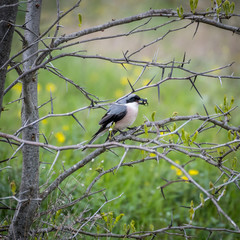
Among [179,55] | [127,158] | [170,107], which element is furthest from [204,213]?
[179,55]

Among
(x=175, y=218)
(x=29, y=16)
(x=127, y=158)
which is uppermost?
(x=29, y=16)

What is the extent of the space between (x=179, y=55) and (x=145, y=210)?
579 centimetres

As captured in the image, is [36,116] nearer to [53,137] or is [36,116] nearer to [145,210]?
[145,210]

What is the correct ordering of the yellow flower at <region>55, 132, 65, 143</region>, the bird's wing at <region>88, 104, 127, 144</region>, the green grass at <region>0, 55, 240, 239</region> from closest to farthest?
the green grass at <region>0, 55, 240, 239</region> < the bird's wing at <region>88, 104, 127, 144</region> < the yellow flower at <region>55, 132, 65, 143</region>

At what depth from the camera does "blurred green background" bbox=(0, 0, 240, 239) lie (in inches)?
154

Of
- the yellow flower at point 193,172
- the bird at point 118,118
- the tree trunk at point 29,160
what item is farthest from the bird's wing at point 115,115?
the tree trunk at point 29,160

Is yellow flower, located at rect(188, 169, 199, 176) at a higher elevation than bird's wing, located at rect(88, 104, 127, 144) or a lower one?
lower

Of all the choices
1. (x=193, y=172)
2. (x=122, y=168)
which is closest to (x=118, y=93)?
(x=122, y=168)

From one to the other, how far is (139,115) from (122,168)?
170cm

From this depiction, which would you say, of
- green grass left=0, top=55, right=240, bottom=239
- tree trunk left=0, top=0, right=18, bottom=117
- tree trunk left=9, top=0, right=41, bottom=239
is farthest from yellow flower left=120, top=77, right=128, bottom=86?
tree trunk left=0, top=0, right=18, bottom=117

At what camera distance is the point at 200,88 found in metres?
8.02

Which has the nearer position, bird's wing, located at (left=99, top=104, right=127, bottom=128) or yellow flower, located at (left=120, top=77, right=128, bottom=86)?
bird's wing, located at (left=99, top=104, right=127, bottom=128)

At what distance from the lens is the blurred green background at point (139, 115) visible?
3.92m

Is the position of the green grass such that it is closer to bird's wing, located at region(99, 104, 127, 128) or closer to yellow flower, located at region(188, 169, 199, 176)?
yellow flower, located at region(188, 169, 199, 176)
